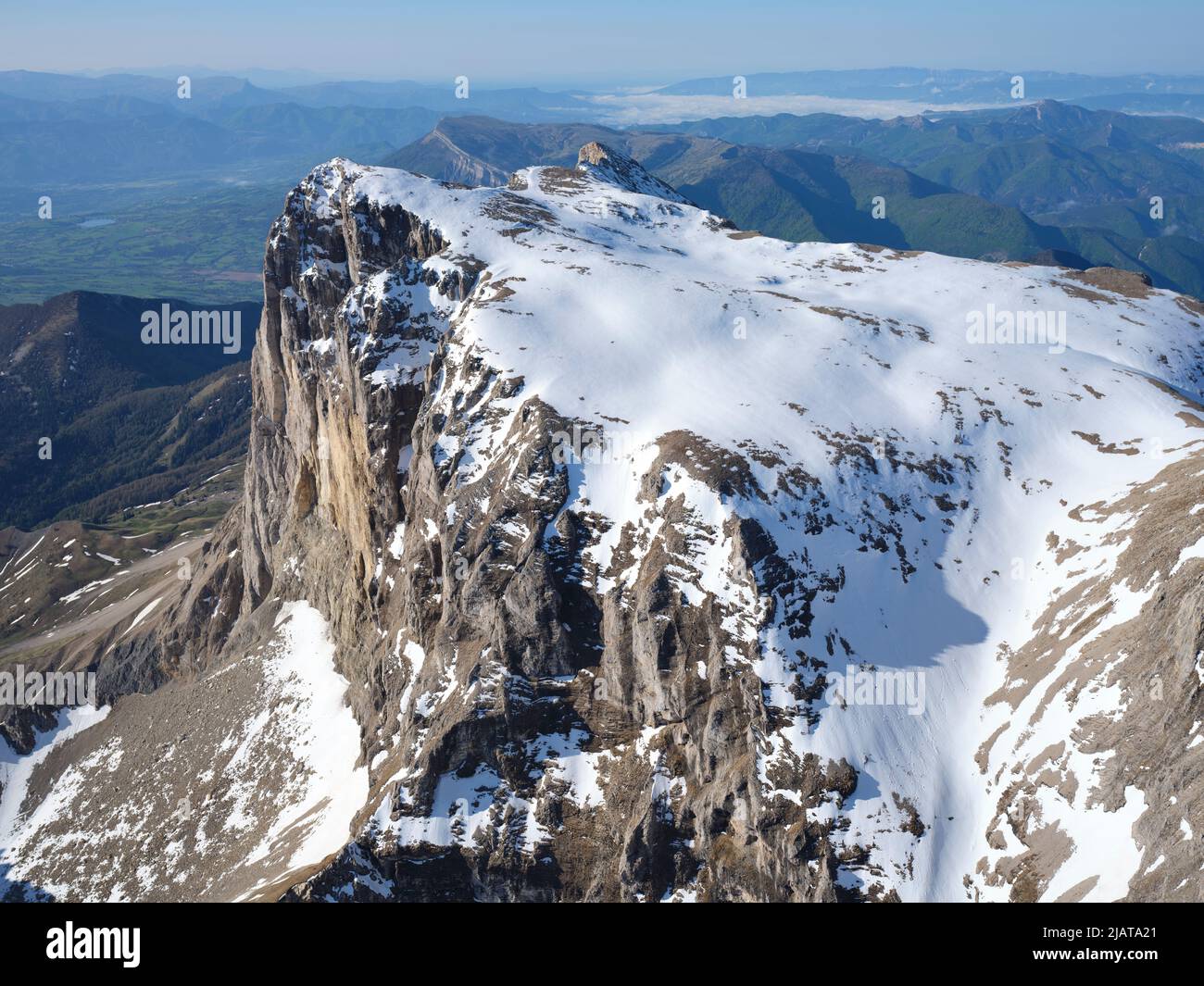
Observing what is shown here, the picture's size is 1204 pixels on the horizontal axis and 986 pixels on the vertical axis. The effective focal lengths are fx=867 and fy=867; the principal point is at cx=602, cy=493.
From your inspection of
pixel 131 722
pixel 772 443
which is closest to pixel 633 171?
pixel 772 443

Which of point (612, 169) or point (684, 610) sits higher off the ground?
point (612, 169)

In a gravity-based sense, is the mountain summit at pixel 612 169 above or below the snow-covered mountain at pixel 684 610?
above

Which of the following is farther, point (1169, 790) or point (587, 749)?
point (587, 749)

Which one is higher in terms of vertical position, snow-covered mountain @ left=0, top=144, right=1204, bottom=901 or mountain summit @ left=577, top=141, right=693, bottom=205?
mountain summit @ left=577, top=141, right=693, bottom=205

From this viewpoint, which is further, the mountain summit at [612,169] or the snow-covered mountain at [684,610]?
the mountain summit at [612,169]

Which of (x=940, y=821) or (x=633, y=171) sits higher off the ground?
(x=633, y=171)

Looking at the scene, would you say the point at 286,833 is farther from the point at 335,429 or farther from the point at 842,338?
the point at 842,338

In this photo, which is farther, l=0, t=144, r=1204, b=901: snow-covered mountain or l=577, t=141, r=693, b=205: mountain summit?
l=577, t=141, r=693, b=205: mountain summit

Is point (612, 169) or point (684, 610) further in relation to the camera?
point (612, 169)
